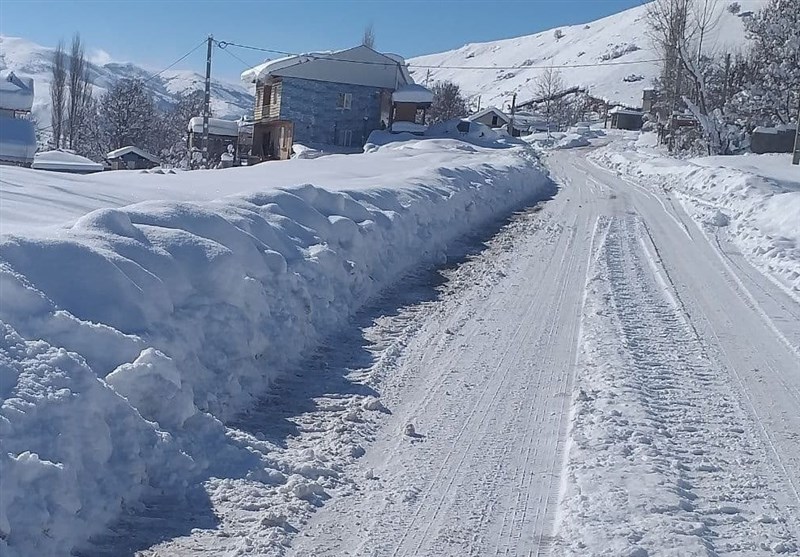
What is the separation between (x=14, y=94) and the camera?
4459 centimetres

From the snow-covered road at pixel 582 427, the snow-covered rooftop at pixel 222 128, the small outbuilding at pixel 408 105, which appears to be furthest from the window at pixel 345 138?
the snow-covered road at pixel 582 427

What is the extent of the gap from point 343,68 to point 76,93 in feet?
102

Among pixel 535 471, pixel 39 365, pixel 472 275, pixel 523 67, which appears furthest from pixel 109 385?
pixel 523 67

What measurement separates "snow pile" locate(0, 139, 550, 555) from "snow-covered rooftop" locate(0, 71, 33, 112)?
3665cm

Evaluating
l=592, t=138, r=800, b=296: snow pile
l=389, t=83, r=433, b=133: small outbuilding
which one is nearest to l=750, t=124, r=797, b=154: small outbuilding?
l=592, t=138, r=800, b=296: snow pile

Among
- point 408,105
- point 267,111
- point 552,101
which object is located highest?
point 552,101

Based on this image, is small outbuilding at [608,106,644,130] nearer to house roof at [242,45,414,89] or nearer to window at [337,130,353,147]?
house roof at [242,45,414,89]

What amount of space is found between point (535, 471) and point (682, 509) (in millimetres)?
982

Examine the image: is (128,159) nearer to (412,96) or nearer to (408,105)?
(408,105)

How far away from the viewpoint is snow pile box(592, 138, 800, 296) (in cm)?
1603

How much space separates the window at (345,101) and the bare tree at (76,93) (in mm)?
27603

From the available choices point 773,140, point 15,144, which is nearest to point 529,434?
point 15,144

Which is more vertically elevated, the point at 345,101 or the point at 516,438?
the point at 345,101

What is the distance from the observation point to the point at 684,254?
16.0 m
